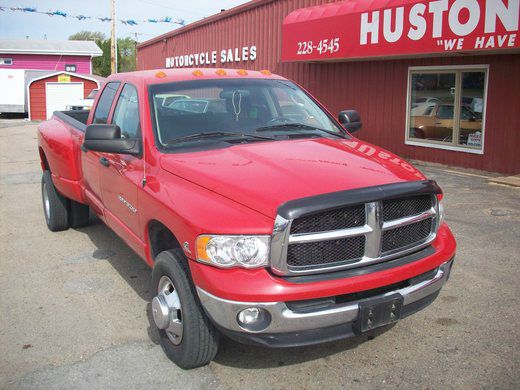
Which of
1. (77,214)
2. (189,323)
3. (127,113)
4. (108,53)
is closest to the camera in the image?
(189,323)

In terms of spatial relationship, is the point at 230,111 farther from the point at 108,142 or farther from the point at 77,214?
the point at 77,214

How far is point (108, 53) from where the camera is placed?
204 feet

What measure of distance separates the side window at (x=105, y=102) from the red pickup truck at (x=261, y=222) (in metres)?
0.75

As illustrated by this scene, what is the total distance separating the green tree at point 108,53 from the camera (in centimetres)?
5912

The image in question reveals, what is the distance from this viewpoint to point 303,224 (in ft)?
9.60

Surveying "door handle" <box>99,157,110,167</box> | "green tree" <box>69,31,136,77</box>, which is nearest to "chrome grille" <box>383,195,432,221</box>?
"door handle" <box>99,157,110,167</box>

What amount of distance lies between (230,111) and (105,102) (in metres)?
1.62

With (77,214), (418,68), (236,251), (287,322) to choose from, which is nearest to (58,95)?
(418,68)

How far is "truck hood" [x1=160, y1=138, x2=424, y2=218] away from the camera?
3047 mm

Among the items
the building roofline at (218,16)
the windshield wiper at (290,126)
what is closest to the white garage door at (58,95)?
the building roofline at (218,16)

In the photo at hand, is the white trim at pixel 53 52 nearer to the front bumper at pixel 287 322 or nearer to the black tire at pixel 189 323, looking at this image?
the black tire at pixel 189 323

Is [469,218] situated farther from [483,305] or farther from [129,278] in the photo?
[129,278]

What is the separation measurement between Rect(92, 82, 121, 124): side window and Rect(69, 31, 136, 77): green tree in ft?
185

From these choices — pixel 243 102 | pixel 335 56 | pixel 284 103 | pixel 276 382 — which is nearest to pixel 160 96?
pixel 243 102
